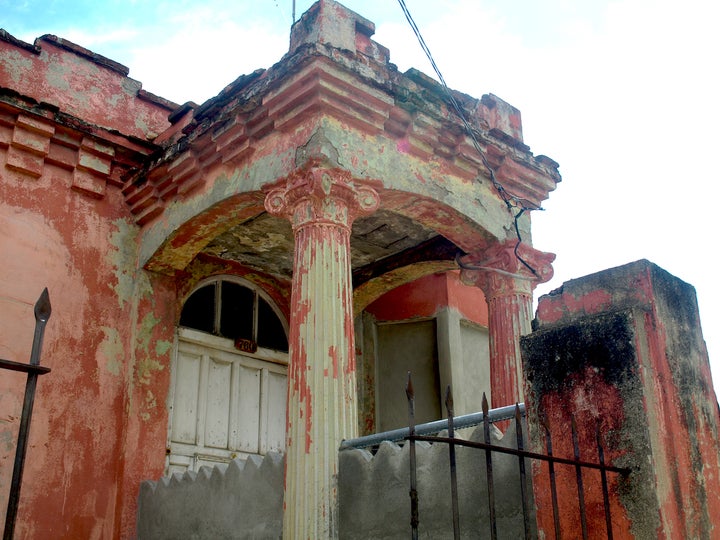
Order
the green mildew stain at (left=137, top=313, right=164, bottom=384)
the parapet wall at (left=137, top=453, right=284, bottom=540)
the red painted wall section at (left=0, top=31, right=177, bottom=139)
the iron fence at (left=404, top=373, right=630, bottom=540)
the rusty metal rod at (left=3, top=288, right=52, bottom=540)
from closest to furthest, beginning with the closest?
the rusty metal rod at (left=3, top=288, right=52, bottom=540) → the iron fence at (left=404, top=373, right=630, bottom=540) → the parapet wall at (left=137, top=453, right=284, bottom=540) → the green mildew stain at (left=137, top=313, right=164, bottom=384) → the red painted wall section at (left=0, top=31, right=177, bottom=139)

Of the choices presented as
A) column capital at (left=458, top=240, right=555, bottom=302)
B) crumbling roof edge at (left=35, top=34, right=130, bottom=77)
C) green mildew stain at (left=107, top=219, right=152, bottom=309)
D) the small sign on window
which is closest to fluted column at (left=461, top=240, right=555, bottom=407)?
column capital at (left=458, top=240, right=555, bottom=302)

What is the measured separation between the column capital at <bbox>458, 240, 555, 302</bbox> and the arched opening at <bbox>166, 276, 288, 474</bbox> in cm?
262

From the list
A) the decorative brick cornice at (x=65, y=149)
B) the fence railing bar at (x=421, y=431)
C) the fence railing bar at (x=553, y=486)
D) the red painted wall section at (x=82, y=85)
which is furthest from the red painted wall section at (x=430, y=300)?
the fence railing bar at (x=553, y=486)

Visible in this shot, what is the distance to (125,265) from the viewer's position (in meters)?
7.27

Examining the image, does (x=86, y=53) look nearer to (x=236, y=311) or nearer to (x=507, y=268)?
(x=236, y=311)

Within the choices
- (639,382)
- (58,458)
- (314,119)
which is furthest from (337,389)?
(58,458)

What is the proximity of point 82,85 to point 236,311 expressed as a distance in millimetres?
2881

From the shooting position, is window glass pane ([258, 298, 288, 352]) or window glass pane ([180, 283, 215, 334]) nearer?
window glass pane ([180, 283, 215, 334])

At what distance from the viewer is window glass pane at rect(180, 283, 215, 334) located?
7768 millimetres

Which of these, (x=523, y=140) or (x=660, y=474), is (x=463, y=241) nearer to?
(x=523, y=140)

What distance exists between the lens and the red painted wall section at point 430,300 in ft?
30.3

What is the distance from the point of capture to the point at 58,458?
6281 millimetres

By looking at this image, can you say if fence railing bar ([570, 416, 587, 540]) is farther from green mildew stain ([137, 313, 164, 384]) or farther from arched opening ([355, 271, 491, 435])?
arched opening ([355, 271, 491, 435])

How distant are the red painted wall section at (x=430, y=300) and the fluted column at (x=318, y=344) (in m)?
3.69
